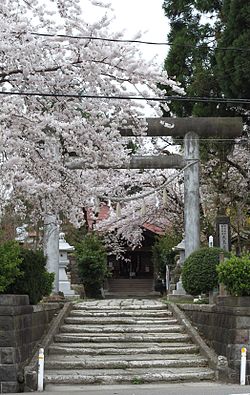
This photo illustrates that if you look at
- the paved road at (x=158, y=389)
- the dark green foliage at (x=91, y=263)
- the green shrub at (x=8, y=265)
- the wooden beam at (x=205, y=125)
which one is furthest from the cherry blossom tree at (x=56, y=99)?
the dark green foliage at (x=91, y=263)

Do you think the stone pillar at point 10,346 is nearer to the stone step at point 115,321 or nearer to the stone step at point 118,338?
the stone step at point 118,338

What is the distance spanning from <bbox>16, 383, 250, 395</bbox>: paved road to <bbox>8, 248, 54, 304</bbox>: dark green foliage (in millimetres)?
1881

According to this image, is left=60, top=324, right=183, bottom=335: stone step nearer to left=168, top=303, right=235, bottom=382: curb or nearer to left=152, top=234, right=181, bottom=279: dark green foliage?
left=168, top=303, right=235, bottom=382: curb

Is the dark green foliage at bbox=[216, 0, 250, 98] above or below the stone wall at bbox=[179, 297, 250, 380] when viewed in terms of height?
above

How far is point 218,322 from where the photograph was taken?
Answer: 38.8ft

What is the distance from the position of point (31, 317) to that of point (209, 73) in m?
11.5

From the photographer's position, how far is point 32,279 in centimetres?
1143

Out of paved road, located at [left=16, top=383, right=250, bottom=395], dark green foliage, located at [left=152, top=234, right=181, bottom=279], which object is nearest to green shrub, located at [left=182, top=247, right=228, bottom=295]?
paved road, located at [left=16, top=383, right=250, bottom=395]

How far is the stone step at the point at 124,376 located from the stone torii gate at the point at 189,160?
19.7 ft

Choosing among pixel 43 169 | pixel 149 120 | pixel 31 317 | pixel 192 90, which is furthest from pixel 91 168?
pixel 192 90

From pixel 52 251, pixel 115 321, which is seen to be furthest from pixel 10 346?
pixel 52 251

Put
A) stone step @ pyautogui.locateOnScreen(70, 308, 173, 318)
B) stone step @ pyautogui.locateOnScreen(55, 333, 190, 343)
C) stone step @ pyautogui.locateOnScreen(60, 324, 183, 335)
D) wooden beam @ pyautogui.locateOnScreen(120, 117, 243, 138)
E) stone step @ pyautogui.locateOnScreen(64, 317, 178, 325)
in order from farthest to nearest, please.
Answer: wooden beam @ pyautogui.locateOnScreen(120, 117, 243, 138) → stone step @ pyautogui.locateOnScreen(70, 308, 173, 318) → stone step @ pyautogui.locateOnScreen(64, 317, 178, 325) → stone step @ pyautogui.locateOnScreen(60, 324, 183, 335) → stone step @ pyautogui.locateOnScreen(55, 333, 190, 343)

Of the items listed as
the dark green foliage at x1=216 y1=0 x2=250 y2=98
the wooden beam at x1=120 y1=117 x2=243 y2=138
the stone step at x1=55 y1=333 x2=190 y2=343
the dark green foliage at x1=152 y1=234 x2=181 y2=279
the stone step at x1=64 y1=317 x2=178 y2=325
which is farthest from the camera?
the dark green foliage at x1=152 y1=234 x2=181 y2=279

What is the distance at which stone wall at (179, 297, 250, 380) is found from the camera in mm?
10742
